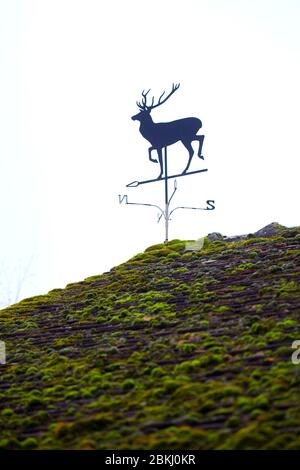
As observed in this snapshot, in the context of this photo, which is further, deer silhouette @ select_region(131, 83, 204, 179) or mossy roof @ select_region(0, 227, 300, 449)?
deer silhouette @ select_region(131, 83, 204, 179)

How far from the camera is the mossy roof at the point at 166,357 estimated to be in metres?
4.88

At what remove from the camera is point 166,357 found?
20.4ft

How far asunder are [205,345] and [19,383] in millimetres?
1556

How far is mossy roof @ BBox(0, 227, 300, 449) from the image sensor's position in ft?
16.0

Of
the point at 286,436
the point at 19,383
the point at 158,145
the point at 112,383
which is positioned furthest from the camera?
the point at 158,145

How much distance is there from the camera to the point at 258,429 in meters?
4.58

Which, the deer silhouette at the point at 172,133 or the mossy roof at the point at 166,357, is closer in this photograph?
the mossy roof at the point at 166,357

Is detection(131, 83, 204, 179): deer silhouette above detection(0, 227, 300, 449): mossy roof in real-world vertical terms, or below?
above

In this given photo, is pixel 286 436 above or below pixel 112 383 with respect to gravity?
below

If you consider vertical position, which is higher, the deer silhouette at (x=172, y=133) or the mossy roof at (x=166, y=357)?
the deer silhouette at (x=172, y=133)

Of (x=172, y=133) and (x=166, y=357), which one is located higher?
(x=172, y=133)

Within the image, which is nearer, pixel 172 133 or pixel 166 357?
pixel 166 357
